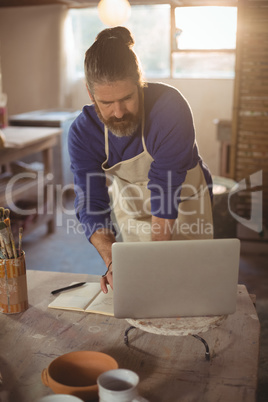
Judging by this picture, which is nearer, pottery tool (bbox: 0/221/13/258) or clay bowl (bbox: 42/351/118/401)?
clay bowl (bbox: 42/351/118/401)

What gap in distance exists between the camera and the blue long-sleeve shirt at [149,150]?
1563mm

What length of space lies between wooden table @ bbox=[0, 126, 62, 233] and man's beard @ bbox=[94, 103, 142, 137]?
1.86 metres

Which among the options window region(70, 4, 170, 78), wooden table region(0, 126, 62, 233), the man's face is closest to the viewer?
the man's face

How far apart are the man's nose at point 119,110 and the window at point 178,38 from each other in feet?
13.3

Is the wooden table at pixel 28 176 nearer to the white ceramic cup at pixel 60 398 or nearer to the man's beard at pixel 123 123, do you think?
the man's beard at pixel 123 123

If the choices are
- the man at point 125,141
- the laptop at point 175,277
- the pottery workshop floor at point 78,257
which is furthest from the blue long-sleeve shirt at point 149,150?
the pottery workshop floor at point 78,257

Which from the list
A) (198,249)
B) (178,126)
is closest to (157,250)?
(198,249)

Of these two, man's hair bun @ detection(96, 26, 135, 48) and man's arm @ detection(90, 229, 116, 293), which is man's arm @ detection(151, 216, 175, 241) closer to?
man's arm @ detection(90, 229, 116, 293)

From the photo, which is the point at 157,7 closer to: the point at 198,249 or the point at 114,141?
the point at 114,141

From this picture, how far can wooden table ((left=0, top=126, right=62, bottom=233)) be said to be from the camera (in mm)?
3350

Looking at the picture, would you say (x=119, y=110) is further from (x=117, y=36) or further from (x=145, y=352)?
(x=145, y=352)

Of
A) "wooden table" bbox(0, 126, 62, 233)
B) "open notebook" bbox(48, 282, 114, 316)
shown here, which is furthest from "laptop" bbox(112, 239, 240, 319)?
"wooden table" bbox(0, 126, 62, 233)

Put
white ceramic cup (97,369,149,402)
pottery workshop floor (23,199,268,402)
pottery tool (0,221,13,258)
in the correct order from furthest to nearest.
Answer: pottery workshop floor (23,199,268,402)
pottery tool (0,221,13,258)
white ceramic cup (97,369,149,402)

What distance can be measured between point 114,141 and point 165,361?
33.7 inches
